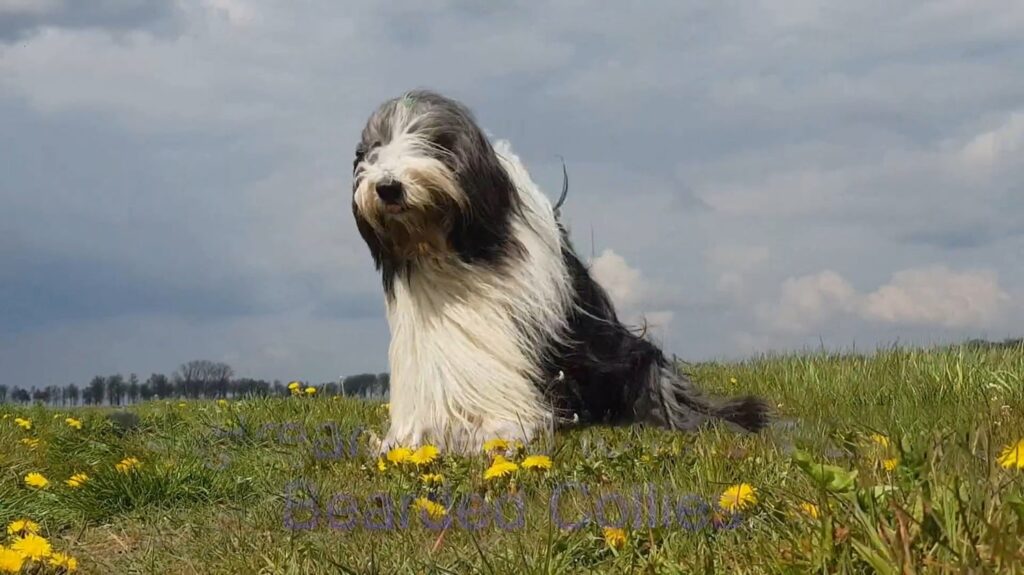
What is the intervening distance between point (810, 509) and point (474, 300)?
3.71 meters

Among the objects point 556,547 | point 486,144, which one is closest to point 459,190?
point 486,144

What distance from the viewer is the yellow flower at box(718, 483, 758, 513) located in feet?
10.6

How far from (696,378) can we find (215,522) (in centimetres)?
544

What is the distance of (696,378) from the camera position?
30.3 ft

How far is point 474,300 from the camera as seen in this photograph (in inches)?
249

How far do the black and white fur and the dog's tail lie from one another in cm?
1

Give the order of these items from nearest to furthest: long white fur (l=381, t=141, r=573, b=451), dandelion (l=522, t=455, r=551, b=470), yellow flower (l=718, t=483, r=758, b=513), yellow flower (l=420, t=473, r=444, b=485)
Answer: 1. yellow flower (l=718, t=483, r=758, b=513)
2. dandelion (l=522, t=455, r=551, b=470)
3. yellow flower (l=420, t=473, r=444, b=485)
4. long white fur (l=381, t=141, r=573, b=451)

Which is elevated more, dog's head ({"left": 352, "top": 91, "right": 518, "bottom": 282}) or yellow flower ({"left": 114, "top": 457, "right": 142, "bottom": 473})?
dog's head ({"left": 352, "top": 91, "right": 518, "bottom": 282})

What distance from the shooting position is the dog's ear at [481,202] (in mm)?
6066

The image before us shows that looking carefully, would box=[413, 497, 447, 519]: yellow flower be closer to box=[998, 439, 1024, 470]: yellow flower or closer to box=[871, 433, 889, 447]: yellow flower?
box=[871, 433, 889, 447]: yellow flower

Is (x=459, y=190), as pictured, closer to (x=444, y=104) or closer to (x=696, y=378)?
(x=444, y=104)

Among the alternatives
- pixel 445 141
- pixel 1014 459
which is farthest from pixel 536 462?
pixel 445 141

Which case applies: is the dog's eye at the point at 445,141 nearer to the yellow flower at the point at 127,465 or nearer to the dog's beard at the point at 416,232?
the dog's beard at the point at 416,232

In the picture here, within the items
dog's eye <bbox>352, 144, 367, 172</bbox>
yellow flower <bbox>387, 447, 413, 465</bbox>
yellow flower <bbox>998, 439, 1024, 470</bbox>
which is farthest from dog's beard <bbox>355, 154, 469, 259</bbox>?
yellow flower <bbox>998, 439, 1024, 470</bbox>
